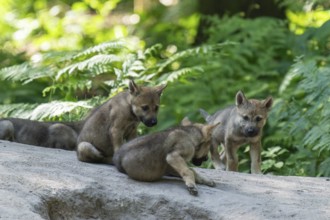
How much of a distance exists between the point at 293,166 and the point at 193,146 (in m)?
3.83

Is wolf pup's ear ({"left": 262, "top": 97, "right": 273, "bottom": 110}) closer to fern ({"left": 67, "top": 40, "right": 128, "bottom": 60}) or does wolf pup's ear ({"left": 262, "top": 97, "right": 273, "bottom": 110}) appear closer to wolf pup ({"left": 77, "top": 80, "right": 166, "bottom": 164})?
wolf pup ({"left": 77, "top": 80, "right": 166, "bottom": 164})

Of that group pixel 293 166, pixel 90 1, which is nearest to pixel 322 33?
pixel 293 166

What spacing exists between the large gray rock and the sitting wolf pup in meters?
0.10

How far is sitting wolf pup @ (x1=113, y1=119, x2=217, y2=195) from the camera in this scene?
7859 mm

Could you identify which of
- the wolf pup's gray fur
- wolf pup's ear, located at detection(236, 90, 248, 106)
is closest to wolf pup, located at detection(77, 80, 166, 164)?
the wolf pup's gray fur

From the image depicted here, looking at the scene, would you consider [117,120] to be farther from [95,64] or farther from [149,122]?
[95,64]

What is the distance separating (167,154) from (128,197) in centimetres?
70

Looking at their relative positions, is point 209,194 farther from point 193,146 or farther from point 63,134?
point 63,134

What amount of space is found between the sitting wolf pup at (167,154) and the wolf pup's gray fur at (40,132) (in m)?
2.34

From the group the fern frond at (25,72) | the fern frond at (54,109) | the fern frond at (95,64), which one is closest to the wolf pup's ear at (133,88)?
the fern frond at (54,109)

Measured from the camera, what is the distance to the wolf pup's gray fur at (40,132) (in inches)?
411

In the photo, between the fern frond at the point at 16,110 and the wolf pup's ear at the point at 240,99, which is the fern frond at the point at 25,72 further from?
the wolf pup's ear at the point at 240,99

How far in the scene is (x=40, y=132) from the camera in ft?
34.5

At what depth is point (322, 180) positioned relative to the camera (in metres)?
8.85
